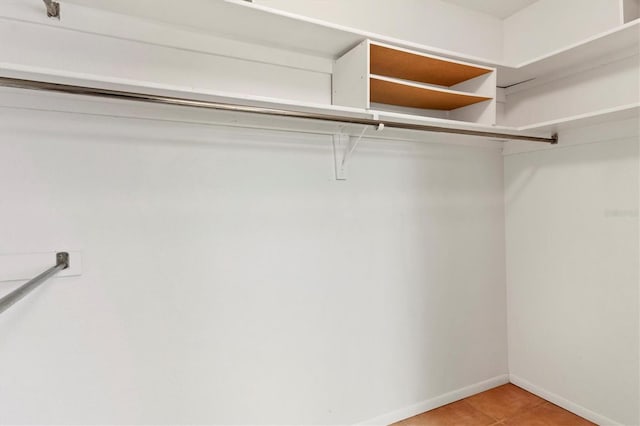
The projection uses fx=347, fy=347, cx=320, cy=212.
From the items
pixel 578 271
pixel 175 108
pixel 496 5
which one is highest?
pixel 496 5

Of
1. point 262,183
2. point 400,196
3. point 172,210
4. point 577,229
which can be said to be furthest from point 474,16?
point 172,210

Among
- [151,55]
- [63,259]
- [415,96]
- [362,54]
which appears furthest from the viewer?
[415,96]

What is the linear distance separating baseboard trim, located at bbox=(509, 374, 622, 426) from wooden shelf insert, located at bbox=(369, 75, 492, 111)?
192 cm

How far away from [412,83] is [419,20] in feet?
1.67

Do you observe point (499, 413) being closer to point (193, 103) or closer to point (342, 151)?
point (342, 151)

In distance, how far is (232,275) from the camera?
5.44 feet

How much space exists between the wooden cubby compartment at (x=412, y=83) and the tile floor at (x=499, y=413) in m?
1.76

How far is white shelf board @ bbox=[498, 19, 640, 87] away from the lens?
1.58m

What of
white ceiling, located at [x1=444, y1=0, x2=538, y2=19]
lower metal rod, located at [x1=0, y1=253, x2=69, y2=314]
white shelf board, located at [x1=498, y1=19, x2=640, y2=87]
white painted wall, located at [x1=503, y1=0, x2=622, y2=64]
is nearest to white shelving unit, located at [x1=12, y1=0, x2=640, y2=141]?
white shelf board, located at [x1=498, y1=19, x2=640, y2=87]

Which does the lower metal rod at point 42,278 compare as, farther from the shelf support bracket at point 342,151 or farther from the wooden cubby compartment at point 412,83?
the wooden cubby compartment at point 412,83

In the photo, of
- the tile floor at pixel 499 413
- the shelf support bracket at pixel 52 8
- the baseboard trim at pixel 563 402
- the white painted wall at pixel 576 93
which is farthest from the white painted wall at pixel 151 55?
the baseboard trim at pixel 563 402

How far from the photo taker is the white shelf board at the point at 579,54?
5.19 feet

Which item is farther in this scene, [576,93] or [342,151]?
[576,93]

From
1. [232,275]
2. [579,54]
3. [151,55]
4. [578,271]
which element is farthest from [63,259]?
[578,271]
